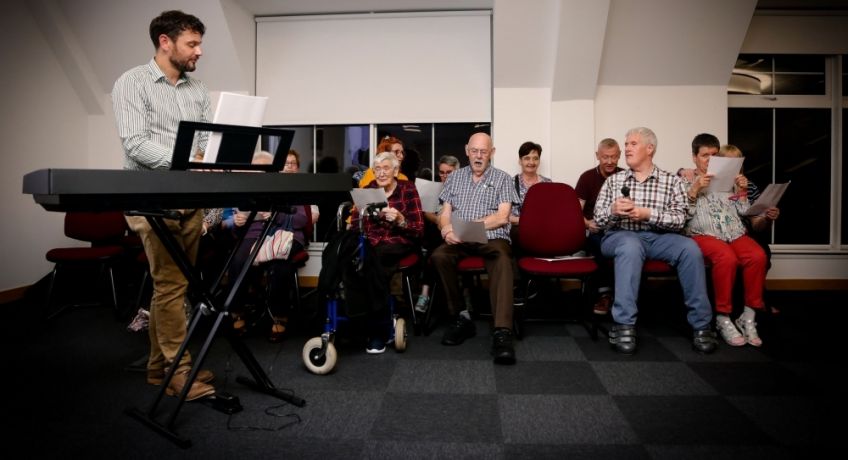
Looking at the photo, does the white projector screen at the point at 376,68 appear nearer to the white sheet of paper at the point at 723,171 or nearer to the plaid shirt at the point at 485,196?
the plaid shirt at the point at 485,196

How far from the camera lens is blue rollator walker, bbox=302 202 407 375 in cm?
259

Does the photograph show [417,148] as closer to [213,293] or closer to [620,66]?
[620,66]

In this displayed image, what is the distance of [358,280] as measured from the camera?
277 cm

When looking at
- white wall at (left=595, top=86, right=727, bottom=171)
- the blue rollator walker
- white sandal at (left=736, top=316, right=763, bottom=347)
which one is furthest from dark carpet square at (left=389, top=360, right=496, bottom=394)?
white wall at (left=595, top=86, right=727, bottom=171)

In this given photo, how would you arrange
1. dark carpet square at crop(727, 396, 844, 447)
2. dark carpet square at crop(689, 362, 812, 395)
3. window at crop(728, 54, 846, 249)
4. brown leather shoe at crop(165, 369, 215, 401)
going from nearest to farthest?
dark carpet square at crop(727, 396, 844, 447) → brown leather shoe at crop(165, 369, 215, 401) → dark carpet square at crop(689, 362, 812, 395) → window at crop(728, 54, 846, 249)

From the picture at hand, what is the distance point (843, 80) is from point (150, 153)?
6.03 metres

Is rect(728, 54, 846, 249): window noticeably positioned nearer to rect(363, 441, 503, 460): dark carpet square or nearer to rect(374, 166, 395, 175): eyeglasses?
rect(374, 166, 395, 175): eyeglasses

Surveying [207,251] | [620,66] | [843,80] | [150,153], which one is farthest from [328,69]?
[843,80]

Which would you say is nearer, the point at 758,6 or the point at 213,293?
the point at 213,293

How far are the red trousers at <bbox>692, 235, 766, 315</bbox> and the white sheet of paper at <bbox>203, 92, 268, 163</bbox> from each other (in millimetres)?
2812

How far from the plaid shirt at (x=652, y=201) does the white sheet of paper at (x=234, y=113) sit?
7.48ft

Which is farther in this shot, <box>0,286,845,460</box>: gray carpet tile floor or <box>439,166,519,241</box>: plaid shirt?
<box>439,166,519,241</box>: plaid shirt

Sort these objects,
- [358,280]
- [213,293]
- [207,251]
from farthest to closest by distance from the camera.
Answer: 1. [207,251]
2. [358,280]
3. [213,293]

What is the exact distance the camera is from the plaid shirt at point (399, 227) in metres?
3.37
